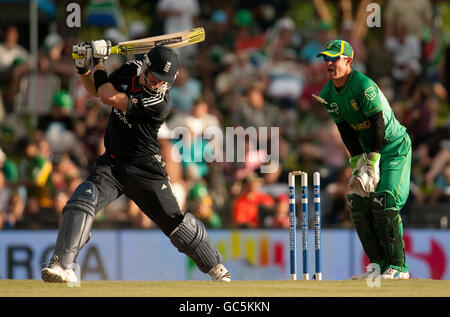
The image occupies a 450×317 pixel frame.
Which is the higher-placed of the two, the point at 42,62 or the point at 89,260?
the point at 42,62

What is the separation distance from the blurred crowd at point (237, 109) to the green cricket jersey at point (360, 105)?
14.2ft

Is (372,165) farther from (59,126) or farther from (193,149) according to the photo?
(59,126)

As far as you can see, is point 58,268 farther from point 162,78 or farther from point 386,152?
point 386,152

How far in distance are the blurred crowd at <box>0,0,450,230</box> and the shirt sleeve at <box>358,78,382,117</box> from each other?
4.62 metres

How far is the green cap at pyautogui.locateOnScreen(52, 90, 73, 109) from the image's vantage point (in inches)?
603

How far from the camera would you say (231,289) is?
25.1 ft

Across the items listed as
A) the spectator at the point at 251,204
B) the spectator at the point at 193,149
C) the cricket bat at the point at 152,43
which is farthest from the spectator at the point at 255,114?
the cricket bat at the point at 152,43

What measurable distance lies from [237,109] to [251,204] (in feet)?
5.85

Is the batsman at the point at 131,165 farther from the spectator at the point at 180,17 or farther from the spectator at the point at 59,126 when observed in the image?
the spectator at the point at 180,17

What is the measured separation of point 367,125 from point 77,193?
2.63 meters

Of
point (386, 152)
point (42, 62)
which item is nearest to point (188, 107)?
point (42, 62)

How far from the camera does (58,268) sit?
25.9 ft

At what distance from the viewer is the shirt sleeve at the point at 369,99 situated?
8.71 metres

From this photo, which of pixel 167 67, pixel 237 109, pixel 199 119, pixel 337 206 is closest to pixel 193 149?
pixel 199 119
